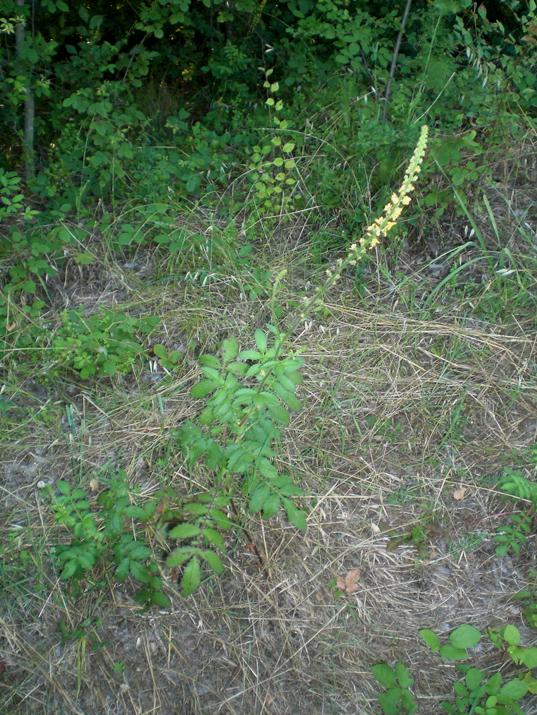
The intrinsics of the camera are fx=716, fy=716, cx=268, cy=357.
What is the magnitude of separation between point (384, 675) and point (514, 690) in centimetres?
37

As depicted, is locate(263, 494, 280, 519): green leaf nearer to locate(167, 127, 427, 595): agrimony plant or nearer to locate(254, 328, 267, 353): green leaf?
locate(167, 127, 427, 595): agrimony plant

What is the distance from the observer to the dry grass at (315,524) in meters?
2.20

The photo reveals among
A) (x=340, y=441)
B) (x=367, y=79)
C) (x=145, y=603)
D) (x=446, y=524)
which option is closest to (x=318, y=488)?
(x=340, y=441)

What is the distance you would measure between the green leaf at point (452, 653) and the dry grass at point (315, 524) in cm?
11

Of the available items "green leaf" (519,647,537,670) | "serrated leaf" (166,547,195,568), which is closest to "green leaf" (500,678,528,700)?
"green leaf" (519,647,537,670)

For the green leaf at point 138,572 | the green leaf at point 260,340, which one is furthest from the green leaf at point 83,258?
the green leaf at point 138,572

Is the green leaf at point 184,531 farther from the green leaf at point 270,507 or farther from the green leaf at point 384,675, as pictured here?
the green leaf at point 384,675

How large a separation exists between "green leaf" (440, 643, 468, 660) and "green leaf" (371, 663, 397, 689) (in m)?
0.17

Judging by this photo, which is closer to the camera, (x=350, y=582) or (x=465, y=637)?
(x=465, y=637)

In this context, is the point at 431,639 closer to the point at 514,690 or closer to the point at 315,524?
the point at 514,690

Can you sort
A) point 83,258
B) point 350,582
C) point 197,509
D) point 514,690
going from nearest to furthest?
point 514,690
point 197,509
point 350,582
point 83,258

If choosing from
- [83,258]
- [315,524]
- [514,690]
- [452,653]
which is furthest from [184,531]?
[83,258]

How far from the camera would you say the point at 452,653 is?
2172 millimetres

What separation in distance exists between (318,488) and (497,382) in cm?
88
